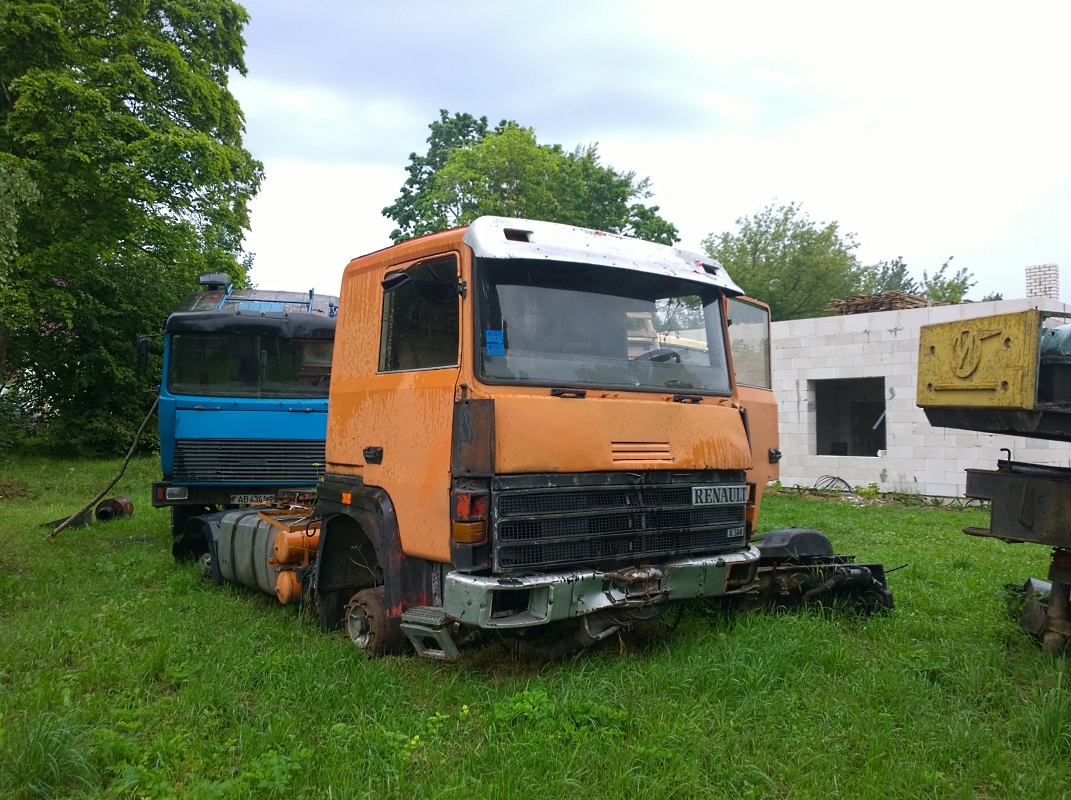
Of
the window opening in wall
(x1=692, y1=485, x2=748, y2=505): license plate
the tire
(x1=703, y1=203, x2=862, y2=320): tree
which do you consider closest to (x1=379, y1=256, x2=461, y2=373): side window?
(x1=692, y1=485, x2=748, y2=505): license plate

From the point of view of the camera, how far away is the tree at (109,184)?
51.3 ft

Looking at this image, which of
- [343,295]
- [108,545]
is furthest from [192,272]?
[343,295]

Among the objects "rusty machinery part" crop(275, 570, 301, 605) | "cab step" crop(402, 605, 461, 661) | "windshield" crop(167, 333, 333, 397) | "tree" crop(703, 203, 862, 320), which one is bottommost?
"rusty machinery part" crop(275, 570, 301, 605)

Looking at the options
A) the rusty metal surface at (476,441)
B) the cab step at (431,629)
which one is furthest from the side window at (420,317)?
the cab step at (431,629)

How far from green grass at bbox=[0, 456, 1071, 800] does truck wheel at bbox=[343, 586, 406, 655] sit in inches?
4.7

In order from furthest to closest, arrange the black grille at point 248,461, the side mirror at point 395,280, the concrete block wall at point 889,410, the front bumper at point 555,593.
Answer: the concrete block wall at point 889,410, the black grille at point 248,461, the side mirror at point 395,280, the front bumper at point 555,593

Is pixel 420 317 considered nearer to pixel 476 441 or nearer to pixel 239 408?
pixel 476 441

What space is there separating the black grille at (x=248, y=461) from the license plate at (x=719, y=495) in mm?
4870

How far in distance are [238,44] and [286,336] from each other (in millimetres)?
15008

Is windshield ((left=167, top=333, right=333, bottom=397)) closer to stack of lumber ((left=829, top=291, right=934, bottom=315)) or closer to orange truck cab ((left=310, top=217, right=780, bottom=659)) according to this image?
orange truck cab ((left=310, top=217, right=780, bottom=659))

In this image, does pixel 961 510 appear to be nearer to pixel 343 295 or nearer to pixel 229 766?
pixel 343 295

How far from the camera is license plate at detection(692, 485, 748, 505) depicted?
5.12 metres

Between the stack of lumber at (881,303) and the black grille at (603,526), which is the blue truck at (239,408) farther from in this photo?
the stack of lumber at (881,303)

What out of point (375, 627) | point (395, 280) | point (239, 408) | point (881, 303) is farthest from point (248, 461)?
point (881, 303)
